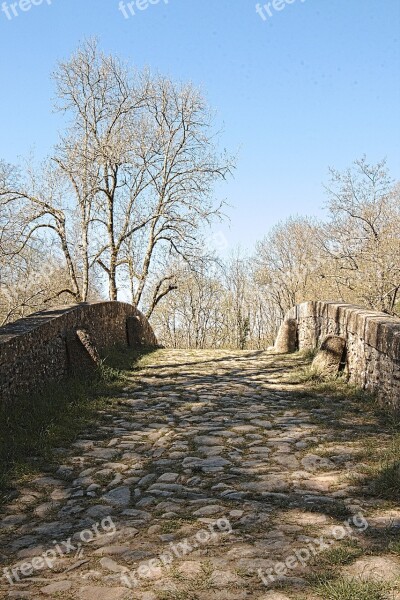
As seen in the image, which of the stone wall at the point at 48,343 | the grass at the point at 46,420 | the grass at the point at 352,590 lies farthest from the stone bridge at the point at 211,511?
the stone wall at the point at 48,343

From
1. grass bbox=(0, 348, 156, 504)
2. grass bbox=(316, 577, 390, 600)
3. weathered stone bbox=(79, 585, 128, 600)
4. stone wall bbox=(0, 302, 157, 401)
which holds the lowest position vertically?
grass bbox=(316, 577, 390, 600)

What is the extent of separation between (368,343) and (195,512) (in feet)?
13.2

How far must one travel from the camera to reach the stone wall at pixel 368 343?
603 cm

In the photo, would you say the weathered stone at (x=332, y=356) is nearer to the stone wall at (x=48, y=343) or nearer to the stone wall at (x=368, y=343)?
the stone wall at (x=368, y=343)

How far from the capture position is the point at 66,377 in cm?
793

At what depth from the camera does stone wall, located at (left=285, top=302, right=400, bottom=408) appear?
237 inches

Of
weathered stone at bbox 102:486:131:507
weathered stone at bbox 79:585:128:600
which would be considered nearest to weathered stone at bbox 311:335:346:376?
weathered stone at bbox 102:486:131:507

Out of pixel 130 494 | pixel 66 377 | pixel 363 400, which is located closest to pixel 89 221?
pixel 66 377

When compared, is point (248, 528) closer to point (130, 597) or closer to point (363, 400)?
point (130, 597)

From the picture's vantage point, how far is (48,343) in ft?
24.1

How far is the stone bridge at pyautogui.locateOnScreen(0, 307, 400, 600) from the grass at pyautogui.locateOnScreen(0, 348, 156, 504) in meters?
0.14

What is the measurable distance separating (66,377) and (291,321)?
5851 millimetres

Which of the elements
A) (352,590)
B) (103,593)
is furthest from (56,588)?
(352,590)

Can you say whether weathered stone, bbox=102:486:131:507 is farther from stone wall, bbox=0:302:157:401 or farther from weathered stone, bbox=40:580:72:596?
stone wall, bbox=0:302:157:401
